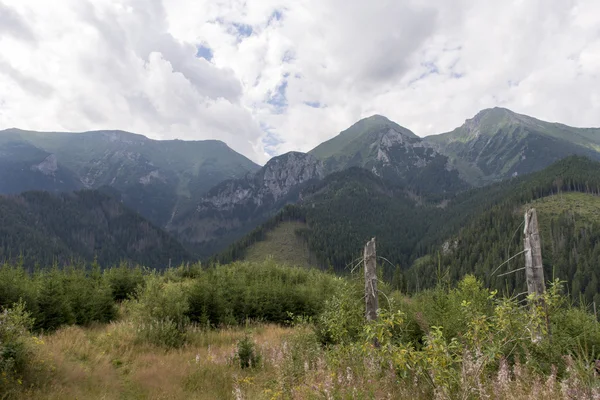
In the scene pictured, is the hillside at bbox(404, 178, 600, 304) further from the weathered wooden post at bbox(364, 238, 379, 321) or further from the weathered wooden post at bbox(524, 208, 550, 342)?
the weathered wooden post at bbox(364, 238, 379, 321)

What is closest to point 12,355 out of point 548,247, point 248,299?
point 248,299

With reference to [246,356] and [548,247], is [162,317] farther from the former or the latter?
[548,247]

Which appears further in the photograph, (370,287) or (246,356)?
(246,356)

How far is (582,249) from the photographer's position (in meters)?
151

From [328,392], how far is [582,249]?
201304 mm

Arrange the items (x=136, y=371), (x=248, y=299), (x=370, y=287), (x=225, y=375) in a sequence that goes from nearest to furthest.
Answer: (x=225, y=375), (x=136, y=371), (x=370, y=287), (x=248, y=299)

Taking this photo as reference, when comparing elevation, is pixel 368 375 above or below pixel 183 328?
above

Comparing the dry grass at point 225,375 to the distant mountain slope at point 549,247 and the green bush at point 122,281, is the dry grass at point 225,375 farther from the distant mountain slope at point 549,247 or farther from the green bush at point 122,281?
the distant mountain slope at point 549,247

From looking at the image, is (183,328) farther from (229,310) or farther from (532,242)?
(532,242)

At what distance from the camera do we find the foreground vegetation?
5492 mm

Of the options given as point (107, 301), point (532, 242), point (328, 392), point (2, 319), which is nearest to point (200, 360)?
point (2, 319)

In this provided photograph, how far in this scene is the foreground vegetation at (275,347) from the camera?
18.0ft

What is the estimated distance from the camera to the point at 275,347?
1238cm

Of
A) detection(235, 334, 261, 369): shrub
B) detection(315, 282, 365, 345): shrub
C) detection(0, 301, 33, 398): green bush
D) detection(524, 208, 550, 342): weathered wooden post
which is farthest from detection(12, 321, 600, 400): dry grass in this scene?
detection(524, 208, 550, 342): weathered wooden post
